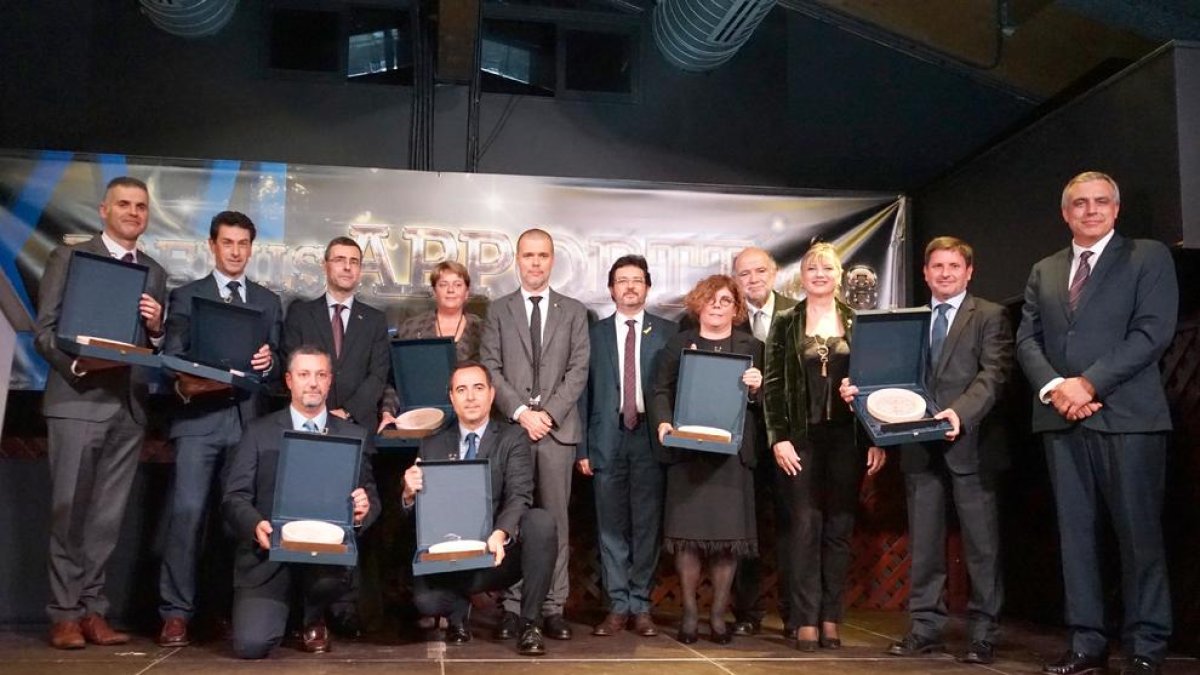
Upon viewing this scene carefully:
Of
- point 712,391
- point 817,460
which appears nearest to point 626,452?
point 712,391

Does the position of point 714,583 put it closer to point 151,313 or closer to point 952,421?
point 952,421

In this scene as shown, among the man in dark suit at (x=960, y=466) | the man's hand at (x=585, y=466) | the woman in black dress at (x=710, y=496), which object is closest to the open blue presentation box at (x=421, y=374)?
the man's hand at (x=585, y=466)

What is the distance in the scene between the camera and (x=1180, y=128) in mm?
4012

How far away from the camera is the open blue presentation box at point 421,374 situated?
4.27 meters

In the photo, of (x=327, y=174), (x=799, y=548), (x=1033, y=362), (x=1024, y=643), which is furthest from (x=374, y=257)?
(x=1024, y=643)

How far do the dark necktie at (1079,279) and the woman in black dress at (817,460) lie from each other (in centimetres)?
88

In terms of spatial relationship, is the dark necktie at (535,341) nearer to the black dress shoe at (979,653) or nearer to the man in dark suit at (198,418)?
the man in dark suit at (198,418)

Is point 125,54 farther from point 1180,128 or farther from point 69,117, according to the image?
point 1180,128

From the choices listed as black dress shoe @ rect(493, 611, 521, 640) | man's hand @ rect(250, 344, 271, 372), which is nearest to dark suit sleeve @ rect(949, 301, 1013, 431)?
black dress shoe @ rect(493, 611, 521, 640)

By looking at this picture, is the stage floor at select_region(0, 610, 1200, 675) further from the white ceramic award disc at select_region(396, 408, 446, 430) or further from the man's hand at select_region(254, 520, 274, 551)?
the white ceramic award disc at select_region(396, 408, 446, 430)

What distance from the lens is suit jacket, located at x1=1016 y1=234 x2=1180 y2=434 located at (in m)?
3.56

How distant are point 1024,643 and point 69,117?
6.18 meters

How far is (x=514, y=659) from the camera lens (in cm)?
368

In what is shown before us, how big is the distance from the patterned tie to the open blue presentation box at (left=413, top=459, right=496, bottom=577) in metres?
0.93
